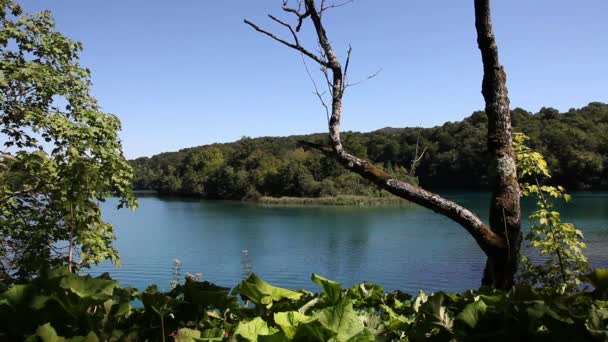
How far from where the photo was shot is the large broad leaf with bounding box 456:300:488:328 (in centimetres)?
91

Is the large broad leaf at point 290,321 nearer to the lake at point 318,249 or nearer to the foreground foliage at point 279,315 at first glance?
the foreground foliage at point 279,315

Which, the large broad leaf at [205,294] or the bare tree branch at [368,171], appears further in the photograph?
the bare tree branch at [368,171]

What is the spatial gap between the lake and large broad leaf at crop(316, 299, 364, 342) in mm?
14006

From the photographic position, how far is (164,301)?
114cm

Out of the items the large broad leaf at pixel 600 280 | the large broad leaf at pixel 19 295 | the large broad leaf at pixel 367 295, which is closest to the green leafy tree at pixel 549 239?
the large broad leaf at pixel 367 295

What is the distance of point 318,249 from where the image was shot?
77.6 feet

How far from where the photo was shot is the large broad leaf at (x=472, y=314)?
2.98 feet

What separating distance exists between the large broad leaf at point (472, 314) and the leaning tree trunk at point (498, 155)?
1.56 meters

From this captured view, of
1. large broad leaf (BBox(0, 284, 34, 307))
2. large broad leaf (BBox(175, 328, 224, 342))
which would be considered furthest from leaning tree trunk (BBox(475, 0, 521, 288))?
large broad leaf (BBox(0, 284, 34, 307))

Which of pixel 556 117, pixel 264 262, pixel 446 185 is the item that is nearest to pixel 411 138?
pixel 446 185

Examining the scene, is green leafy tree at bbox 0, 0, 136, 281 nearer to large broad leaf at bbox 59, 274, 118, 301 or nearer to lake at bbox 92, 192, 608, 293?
large broad leaf at bbox 59, 274, 118, 301

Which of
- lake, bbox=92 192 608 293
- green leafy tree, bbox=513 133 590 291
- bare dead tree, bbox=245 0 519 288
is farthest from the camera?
lake, bbox=92 192 608 293

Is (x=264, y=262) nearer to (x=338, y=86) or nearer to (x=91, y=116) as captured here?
(x=91, y=116)

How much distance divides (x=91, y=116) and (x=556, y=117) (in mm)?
74622
